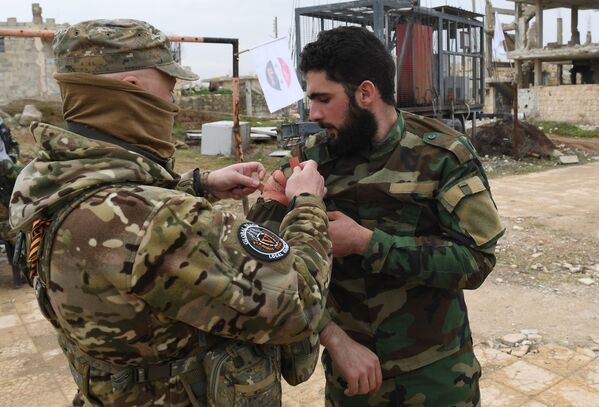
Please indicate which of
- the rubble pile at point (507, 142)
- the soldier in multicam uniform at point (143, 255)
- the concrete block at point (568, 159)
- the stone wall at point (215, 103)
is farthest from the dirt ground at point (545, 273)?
the stone wall at point (215, 103)

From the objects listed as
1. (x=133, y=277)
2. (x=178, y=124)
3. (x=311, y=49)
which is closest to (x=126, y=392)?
(x=133, y=277)

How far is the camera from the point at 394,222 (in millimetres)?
1825

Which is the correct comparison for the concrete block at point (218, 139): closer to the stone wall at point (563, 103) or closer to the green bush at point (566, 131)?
the green bush at point (566, 131)

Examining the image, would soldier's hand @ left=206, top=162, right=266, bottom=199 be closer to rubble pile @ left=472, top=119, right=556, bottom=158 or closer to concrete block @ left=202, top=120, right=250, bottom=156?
concrete block @ left=202, top=120, right=250, bottom=156

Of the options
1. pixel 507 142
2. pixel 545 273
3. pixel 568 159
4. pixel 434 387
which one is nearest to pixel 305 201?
pixel 434 387

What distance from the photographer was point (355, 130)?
5.99 feet

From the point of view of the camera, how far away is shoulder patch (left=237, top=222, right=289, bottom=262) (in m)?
1.23

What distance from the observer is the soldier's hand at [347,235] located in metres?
1.69

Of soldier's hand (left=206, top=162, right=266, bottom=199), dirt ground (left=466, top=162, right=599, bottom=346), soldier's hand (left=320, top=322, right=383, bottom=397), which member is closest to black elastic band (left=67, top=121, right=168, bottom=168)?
soldier's hand (left=206, top=162, right=266, bottom=199)

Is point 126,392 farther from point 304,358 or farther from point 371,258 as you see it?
point 371,258

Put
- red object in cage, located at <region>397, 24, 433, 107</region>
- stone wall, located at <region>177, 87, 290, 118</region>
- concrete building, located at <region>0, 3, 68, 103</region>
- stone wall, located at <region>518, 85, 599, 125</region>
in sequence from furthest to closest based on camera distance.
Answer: concrete building, located at <region>0, 3, 68, 103</region> < stone wall, located at <region>177, 87, 290, 118</region> < stone wall, located at <region>518, 85, 599, 125</region> < red object in cage, located at <region>397, 24, 433, 107</region>

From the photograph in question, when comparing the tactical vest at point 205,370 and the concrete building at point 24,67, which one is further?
the concrete building at point 24,67

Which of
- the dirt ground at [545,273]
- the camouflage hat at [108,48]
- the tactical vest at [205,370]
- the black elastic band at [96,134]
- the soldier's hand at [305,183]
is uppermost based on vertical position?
the camouflage hat at [108,48]

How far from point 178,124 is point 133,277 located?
1939cm
